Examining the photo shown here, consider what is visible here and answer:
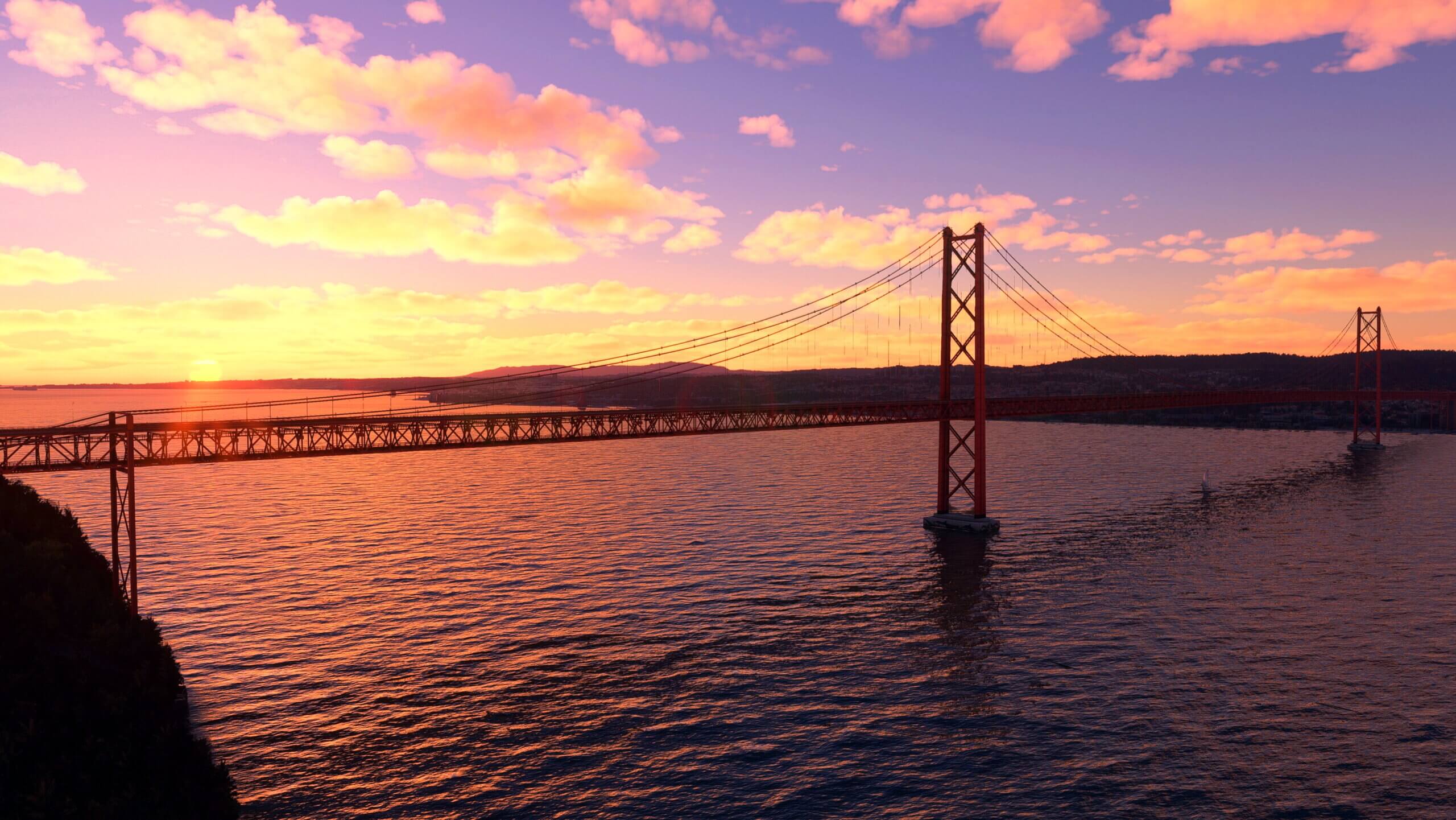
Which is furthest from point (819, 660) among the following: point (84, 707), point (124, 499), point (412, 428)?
point (412, 428)

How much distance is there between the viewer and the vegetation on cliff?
1972 centimetres

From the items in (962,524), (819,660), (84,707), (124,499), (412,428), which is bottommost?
(819,660)

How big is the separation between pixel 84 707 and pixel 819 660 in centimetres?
2361

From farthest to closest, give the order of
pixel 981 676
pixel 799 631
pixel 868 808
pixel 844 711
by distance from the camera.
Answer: pixel 799 631, pixel 981 676, pixel 844 711, pixel 868 808

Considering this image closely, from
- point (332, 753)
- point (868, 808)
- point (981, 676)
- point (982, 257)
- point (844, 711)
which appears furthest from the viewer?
point (982, 257)

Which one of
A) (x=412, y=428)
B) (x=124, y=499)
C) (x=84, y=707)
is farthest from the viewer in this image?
(x=412, y=428)

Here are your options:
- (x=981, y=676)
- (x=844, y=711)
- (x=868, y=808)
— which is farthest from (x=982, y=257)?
(x=868, y=808)

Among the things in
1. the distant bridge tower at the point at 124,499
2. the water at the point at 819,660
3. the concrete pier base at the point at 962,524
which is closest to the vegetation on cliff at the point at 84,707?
the water at the point at 819,660

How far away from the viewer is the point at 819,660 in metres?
31.5

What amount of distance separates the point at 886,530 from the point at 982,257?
71.6 feet

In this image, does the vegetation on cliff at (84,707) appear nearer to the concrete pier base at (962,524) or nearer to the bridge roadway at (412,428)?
the bridge roadway at (412,428)

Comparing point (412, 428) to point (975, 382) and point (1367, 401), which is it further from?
point (1367, 401)

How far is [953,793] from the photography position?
2183cm

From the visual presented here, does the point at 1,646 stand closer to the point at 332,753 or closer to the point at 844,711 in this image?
the point at 332,753
